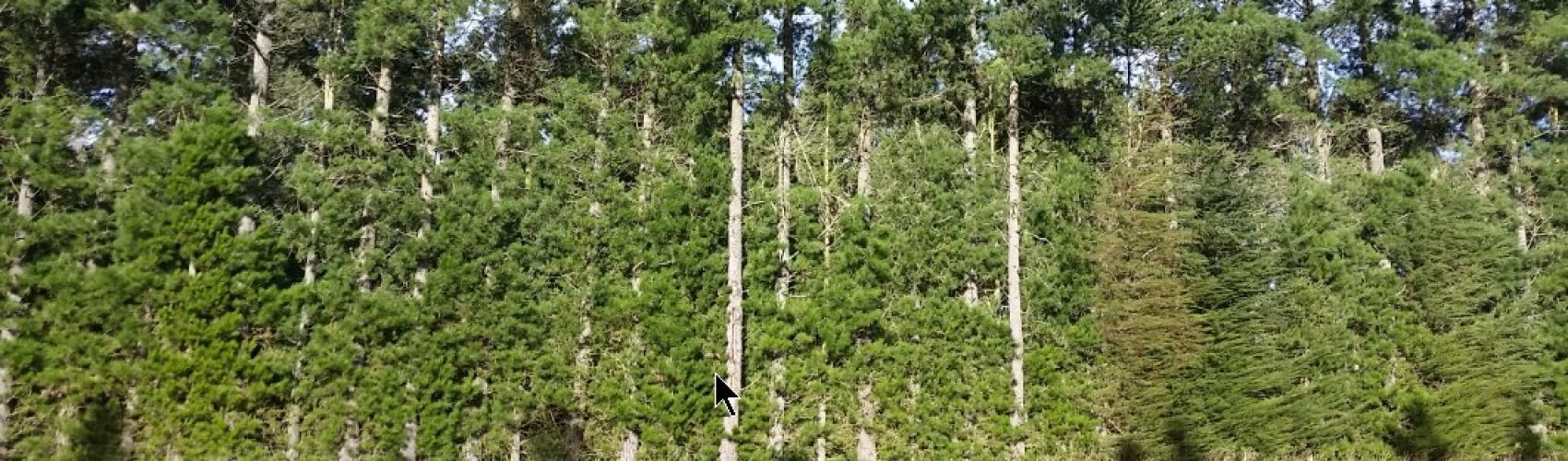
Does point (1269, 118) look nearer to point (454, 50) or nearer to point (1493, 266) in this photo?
point (1493, 266)

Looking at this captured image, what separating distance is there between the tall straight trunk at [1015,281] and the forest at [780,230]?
0.07m

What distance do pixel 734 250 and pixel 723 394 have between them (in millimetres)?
1913

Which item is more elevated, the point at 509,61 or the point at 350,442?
the point at 509,61

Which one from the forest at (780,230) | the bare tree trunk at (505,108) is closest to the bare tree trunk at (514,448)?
the forest at (780,230)

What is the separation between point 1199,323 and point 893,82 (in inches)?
241

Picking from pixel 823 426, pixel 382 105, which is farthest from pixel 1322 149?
pixel 382 105

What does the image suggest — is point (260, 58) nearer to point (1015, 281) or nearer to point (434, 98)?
point (434, 98)

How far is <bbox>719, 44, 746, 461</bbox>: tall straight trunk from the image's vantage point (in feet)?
42.8

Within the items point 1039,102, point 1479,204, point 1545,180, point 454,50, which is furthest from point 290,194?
point 1545,180

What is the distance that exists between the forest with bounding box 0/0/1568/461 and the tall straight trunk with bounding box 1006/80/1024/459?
0.07 meters

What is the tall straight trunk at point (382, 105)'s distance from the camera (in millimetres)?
12852

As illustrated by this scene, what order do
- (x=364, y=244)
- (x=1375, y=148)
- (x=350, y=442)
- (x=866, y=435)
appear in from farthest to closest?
(x=1375, y=148)
(x=866, y=435)
(x=364, y=244)
(x=350, y=442)

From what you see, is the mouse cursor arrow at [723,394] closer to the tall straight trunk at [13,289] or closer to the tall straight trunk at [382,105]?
the tall straight trunk at [382,105]

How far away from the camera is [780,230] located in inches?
548
